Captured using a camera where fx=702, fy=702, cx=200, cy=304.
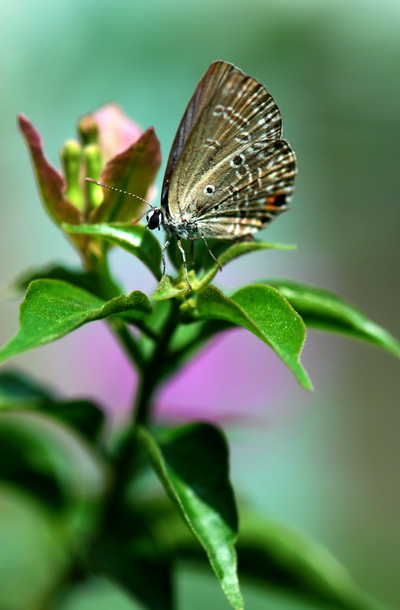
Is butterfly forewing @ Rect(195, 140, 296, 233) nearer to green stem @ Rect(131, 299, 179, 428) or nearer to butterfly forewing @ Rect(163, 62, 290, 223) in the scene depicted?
butterfly forewing @ Rect(163, 62, 290, 223)

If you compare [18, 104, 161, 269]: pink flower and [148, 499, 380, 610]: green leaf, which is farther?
[148, 499, 380, 610]: green leaf

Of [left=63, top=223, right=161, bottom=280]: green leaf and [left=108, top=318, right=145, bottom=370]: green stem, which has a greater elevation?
[left=63, top=223, right=161, bottom=280]: green leaf

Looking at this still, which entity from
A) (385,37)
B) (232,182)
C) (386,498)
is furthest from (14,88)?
(232,182)

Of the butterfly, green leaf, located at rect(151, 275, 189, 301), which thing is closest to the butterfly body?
the butterfly

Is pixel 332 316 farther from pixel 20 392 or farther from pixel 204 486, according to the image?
pixel 20 392

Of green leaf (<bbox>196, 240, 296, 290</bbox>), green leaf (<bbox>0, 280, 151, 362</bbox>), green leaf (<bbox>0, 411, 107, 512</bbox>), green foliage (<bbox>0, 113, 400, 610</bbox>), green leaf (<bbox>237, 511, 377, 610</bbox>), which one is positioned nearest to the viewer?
green leaf (<bbox>0, 280, 151, 362</bbox>)

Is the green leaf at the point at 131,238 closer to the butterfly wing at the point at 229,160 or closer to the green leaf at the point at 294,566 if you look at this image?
the butterfly wing at the point at 229,160
